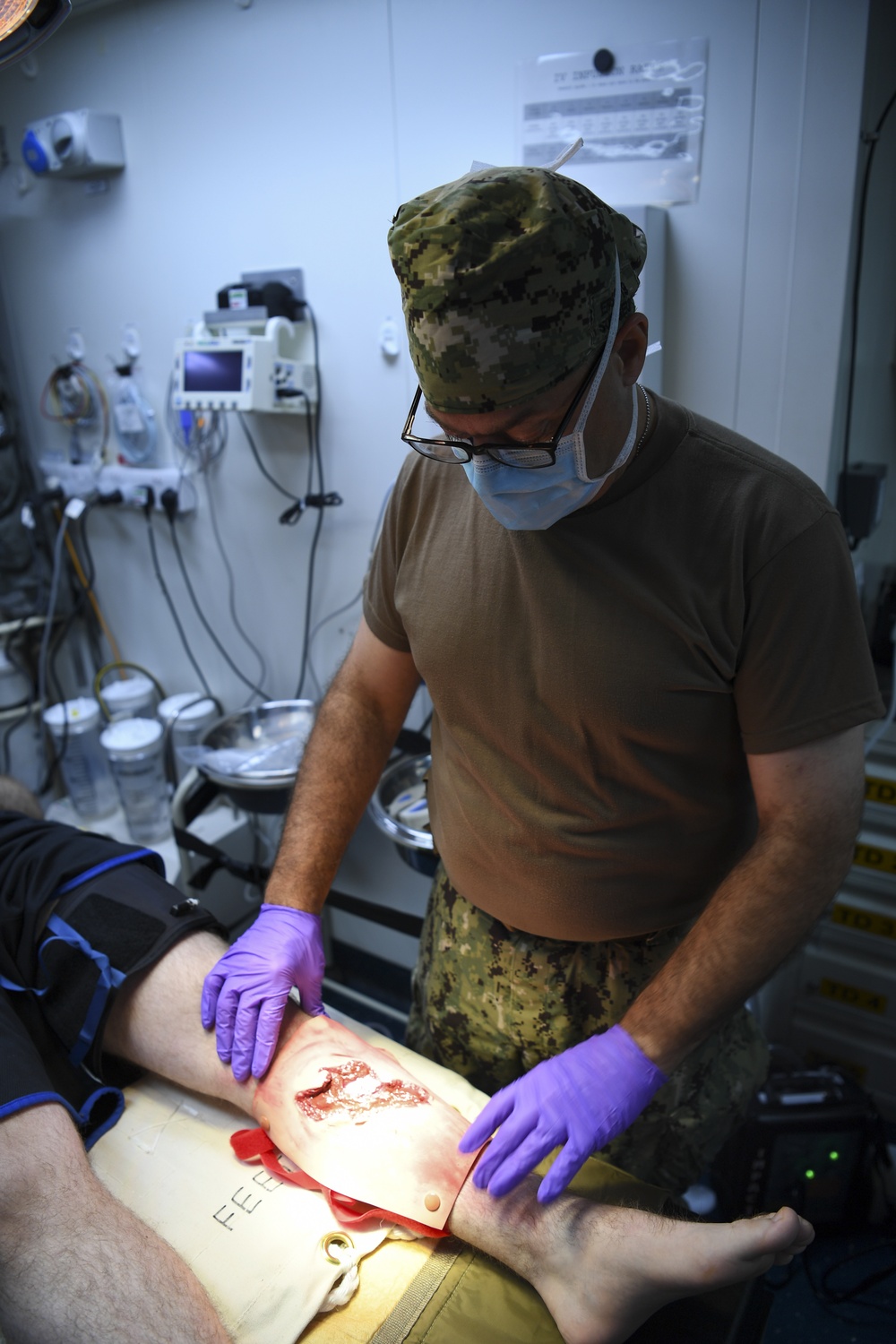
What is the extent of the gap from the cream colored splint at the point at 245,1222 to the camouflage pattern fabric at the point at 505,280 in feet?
3.40

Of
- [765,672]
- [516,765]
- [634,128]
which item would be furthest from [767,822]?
[634,128]

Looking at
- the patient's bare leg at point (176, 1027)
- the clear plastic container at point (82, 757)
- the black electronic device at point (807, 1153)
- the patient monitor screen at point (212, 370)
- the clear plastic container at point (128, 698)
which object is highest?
the patient monitor screen at point (212, 370)

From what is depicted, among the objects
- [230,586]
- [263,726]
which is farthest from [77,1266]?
[230,586]

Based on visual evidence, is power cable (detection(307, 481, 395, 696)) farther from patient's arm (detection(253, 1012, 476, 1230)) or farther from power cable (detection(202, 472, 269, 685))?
patient's arm (detection(253, 1012, 476, 1230))

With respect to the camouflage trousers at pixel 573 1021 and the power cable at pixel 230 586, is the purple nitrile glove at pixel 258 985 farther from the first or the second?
the power cable at pixel 230 586

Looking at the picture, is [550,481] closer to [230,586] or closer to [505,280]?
[505,280]

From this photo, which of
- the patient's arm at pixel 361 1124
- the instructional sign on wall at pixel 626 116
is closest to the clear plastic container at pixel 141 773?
the patient's arm at pixel 361 1124

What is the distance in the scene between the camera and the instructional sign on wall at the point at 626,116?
1759mm

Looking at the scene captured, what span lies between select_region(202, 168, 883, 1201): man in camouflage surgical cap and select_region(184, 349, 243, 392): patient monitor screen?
3.98 feet

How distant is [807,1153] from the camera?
1.94m

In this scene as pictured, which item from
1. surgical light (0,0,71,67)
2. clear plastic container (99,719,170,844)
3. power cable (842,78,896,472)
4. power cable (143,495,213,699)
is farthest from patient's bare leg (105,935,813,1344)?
power cable (143,495,213,699)

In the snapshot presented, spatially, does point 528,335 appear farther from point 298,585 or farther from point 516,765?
point 298,585

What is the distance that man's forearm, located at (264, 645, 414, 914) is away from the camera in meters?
1.44

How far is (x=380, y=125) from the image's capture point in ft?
7.07
